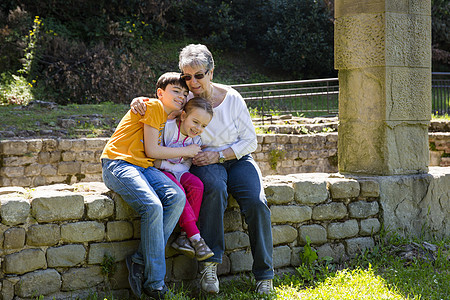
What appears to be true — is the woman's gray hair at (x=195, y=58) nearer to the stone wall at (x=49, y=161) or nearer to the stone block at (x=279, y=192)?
the stone block at (x=279, y=192)

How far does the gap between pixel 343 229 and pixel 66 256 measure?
2469mm

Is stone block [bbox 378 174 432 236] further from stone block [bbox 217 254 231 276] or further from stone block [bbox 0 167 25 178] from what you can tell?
stone block [bbox 0 167 25 178]

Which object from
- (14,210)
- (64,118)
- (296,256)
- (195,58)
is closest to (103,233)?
(14,210)

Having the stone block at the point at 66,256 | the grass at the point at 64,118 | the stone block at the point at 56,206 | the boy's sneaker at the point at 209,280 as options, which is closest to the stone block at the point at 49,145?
the grass at the point at 64,118

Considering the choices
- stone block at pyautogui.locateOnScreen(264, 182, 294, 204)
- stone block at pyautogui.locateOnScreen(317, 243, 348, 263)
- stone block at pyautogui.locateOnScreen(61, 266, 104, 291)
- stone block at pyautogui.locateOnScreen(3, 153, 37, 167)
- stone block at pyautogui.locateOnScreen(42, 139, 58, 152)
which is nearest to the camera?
stone block at pyautogui.locateOnScreen(61, 266, 104, 291)

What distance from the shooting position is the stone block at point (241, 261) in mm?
4098

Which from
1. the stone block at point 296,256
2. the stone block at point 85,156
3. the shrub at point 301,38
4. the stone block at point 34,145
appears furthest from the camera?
the shrub at point 301,38

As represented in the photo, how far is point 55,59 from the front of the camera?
14.5 meters

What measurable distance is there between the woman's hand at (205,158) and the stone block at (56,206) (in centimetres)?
90

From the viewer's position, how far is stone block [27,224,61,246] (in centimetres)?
339

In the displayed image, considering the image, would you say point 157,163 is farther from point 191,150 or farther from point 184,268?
point 184,268

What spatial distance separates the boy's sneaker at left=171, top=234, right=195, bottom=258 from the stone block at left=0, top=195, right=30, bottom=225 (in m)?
1.04

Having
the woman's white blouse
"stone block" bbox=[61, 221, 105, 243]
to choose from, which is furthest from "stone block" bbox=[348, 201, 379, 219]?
"stone block" bbox=[61, 221, 105, 243]

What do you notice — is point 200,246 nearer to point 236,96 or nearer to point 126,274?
point 126,274
